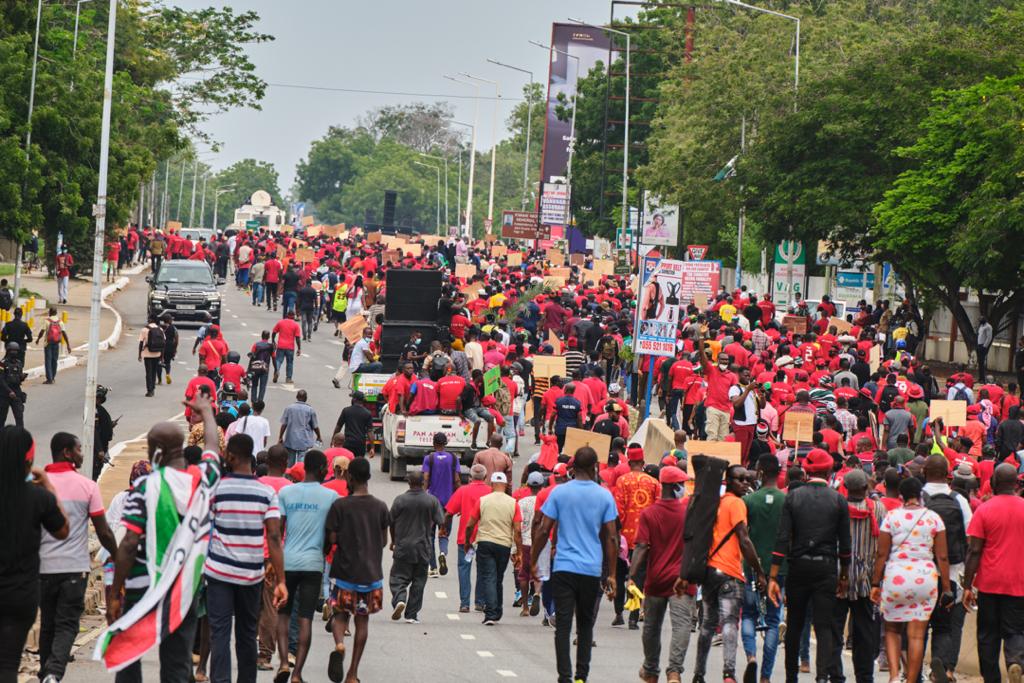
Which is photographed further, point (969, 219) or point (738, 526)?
point (969, 219)

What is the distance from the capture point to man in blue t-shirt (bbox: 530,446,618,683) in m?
12.0

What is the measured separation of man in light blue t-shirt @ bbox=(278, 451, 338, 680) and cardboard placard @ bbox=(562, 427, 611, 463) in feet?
22.3

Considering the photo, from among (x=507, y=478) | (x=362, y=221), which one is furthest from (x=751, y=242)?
(x=362, y=221)

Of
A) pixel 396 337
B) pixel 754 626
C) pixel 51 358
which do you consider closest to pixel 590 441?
pixel 754 626

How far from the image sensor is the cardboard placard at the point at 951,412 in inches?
906

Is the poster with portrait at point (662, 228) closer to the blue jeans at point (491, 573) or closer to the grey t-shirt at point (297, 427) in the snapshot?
the grey t-shirt at point (297, 427)

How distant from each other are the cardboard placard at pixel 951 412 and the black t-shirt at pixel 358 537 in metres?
12.8

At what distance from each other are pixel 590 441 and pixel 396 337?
35.4ft

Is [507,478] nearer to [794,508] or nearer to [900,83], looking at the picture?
[794,508]

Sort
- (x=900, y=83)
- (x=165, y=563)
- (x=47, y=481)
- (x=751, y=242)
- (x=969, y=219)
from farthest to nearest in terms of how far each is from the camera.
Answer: (x=751, y=242) → (x=900, y=83) → (x=969, y=219) → (x=47, y=481) → (x=165, y=563)

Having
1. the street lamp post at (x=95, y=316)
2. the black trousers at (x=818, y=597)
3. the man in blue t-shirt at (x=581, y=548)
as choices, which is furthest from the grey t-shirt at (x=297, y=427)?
the black trousers at (x=818, y=597)

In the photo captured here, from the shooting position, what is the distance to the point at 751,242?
68.4 meters

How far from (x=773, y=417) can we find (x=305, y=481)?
42.3 ft

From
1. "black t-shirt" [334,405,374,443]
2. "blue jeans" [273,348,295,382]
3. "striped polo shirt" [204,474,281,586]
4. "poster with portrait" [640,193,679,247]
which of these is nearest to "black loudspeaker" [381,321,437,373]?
"blue jeans" [273,348,295,382]
